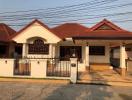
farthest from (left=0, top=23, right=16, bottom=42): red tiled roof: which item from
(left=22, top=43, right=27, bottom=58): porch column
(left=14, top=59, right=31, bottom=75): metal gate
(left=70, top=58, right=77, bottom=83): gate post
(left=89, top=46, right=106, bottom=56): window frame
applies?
(left=70, top=58, right=77, bottom=83): gate post

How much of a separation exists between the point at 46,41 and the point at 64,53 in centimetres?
285

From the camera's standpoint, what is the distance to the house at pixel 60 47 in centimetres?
1702

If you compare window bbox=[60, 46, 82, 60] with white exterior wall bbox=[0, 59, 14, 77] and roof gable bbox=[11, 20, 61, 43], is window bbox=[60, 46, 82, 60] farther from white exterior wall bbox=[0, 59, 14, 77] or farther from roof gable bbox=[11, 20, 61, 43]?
white exterior wall bbox=[0, 59, 14, 77]

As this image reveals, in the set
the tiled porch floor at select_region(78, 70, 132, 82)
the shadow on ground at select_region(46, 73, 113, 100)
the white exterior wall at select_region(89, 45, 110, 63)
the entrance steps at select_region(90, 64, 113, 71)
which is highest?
the white exterior wall at select_region(89, 45, 110, 63)

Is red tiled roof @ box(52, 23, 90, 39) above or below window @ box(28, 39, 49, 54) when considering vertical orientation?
above

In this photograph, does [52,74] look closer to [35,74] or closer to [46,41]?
[35,74]

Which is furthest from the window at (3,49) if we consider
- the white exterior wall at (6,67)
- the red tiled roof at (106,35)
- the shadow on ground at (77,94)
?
the shadow on ground at (77,94)

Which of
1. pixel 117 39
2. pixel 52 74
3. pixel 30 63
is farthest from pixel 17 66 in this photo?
pixel 117 39

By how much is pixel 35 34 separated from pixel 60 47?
11.1 feet

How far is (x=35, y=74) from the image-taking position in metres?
16.6

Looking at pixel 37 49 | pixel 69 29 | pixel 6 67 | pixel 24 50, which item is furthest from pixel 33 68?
pixel 69 29

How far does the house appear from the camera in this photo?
17.0m

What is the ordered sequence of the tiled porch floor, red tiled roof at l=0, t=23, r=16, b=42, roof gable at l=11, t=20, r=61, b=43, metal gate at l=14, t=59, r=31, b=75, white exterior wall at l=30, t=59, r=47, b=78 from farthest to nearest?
red tiled roof at l=0, t=23, r=16, b=42 → roof gable at l=11, t=20, r=61, b=43 → the tiled porch floor → metal gate at l=14, t=59, r=31, b=75 → white exterior wall at l=30, t=59, r=47, b=78

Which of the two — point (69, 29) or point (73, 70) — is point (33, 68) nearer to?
point (73, 70)
